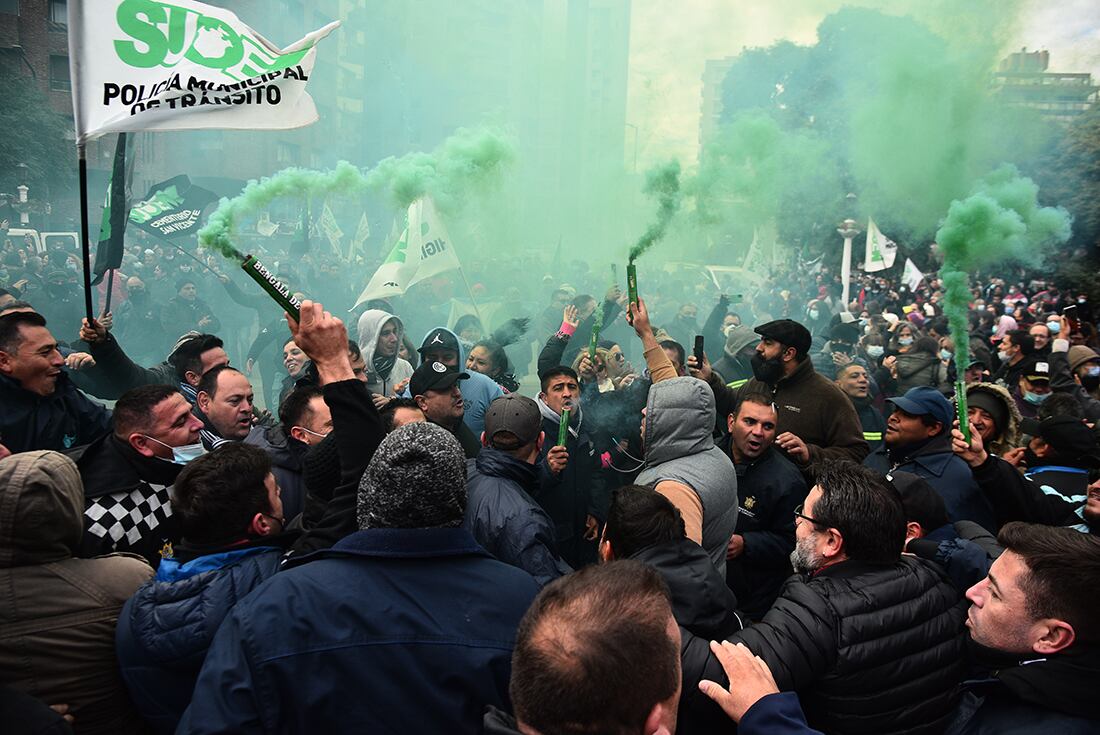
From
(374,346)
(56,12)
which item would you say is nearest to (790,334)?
(374,346)

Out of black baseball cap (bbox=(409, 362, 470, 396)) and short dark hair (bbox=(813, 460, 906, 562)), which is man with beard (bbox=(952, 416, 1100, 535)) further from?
black baseball cap (bbox=(409, 362, 470, 396))

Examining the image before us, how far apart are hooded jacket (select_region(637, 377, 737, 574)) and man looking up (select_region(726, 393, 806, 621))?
1.04 feet

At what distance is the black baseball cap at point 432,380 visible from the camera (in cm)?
471

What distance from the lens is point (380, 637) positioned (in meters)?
1.83

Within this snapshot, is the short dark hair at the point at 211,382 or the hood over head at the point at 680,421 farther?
the short dark hair at the point at 211,382

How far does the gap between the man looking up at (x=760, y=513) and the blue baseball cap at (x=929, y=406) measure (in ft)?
2.50

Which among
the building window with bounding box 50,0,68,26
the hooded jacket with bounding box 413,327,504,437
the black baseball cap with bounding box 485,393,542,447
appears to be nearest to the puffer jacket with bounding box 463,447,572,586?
the black baseball cap with bounding box 485,393,542,447

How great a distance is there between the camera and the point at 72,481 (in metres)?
2.15

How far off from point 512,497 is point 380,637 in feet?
4.51

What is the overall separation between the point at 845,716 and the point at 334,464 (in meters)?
1.87

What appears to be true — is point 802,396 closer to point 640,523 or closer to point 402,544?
point 640,523

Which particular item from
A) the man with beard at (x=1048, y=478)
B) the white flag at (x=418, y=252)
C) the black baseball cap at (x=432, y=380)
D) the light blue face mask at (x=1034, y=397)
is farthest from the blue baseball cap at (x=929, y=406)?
the white flag at (x=418, y=252)

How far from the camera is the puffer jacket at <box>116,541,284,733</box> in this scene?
A: 80.6 inches

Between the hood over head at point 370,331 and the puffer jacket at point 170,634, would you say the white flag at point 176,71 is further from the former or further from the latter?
the hood over head at point 370,331
